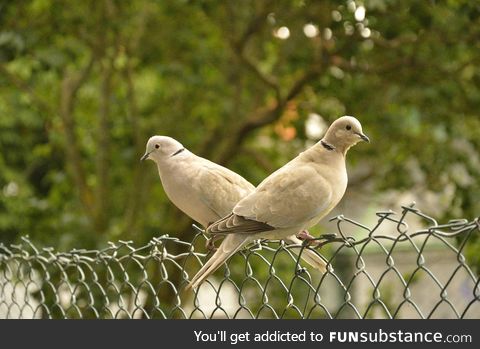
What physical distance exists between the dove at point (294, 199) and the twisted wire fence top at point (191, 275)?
10 centimetres

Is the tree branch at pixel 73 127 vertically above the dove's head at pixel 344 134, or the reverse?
the tree branch at pixel 73 127

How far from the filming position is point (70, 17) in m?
5.64

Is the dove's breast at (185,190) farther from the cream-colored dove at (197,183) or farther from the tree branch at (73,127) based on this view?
the tree branch at (73,127)

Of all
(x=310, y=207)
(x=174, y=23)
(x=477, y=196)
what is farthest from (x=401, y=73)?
(x=310, y=207)

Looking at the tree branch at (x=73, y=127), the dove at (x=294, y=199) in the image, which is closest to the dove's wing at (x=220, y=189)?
the dove at (x=294, y=199)

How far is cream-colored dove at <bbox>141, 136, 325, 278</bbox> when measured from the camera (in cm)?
273

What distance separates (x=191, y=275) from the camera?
636cm

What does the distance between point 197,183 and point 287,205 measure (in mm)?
528

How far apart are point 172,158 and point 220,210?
231 mm

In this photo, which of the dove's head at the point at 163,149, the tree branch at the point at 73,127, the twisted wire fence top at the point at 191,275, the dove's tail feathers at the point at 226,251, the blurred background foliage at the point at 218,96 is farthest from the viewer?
the tree branch at the point at 73,127

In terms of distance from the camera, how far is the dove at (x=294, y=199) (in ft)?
7.48
